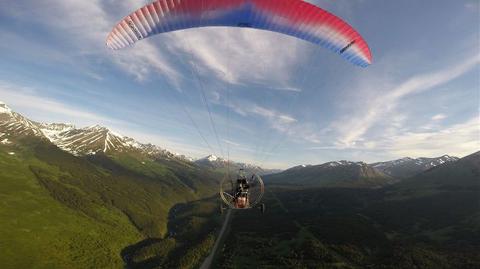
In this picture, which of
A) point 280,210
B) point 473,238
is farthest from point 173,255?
point 473,238

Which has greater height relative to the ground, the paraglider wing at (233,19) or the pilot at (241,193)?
the paraglider wing at (233,19)

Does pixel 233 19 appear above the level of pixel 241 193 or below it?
above

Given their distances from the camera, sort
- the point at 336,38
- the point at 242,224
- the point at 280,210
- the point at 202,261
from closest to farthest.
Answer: the point at 336,38, the point at 202,261, the point at 242,224, the point at 280,210

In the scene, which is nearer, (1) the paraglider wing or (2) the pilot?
(1) the paraglider wing

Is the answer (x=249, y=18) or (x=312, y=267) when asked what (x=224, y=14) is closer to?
(x=249, y=18)

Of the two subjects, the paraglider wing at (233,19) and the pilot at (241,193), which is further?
the pilot at (241,193)

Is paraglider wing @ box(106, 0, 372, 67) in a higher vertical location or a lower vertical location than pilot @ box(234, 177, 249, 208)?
higher

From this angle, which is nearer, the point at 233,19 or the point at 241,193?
the point at 233,19

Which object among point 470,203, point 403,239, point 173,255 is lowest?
point 173,255
